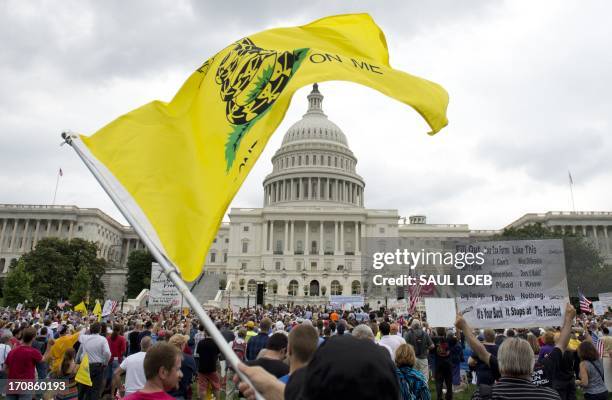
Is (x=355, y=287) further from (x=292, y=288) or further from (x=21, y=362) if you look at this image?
(x=21, y=362)

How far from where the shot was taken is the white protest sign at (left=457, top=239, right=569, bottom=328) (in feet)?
33.1

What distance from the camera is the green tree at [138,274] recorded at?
7662 centimetres

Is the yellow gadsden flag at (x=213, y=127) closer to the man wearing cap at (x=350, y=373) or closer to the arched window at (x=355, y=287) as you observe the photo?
the man wearing cap at (x=350, y=373)

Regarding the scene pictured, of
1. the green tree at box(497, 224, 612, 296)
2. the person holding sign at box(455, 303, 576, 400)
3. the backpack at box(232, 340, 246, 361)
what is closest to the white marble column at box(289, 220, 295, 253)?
the green tree at box(497, 224, 612, 296)

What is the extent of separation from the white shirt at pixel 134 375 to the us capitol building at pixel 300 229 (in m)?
64.8

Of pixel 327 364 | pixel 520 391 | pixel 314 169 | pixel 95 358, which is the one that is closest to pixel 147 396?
pixel 327 364

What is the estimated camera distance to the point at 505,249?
11.1 metres

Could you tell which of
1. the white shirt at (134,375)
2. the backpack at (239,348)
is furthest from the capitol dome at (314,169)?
the white shirt at (134,375)

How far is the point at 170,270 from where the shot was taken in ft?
12.3

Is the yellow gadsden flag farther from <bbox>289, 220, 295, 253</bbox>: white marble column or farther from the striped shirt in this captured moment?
<bbox>289, 220, 295, 253</bbox>: white marble column

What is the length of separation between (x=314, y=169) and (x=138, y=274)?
133ft

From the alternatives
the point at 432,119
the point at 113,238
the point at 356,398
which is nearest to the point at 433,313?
the point at 432,119

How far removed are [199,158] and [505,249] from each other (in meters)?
8.48

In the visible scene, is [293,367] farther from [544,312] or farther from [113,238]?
[113,238]
